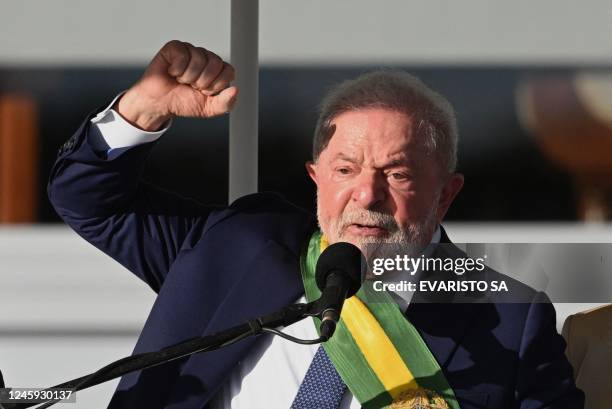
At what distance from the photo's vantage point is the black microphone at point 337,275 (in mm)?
1476

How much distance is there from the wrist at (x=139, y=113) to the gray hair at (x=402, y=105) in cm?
39

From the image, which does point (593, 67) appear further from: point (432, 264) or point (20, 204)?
point (20, 204)

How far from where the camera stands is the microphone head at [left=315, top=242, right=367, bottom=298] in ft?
5.03

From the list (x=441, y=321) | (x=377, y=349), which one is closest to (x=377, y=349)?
(x=377, y=349)

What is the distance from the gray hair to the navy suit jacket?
0.26 metres

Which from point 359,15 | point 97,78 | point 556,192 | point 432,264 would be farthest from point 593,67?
point 97,78

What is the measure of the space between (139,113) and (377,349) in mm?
663

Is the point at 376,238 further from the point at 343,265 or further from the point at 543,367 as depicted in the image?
the point at 343,265

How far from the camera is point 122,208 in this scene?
221 centimetres

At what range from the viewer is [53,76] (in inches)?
111

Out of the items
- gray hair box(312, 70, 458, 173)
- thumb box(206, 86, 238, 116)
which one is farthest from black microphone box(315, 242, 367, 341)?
gray hair box(312, 70, 458, 173)

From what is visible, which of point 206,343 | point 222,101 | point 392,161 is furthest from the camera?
point 392,161

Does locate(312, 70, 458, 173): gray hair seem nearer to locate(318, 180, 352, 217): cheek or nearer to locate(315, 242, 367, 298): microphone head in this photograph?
locate(318, 180, 352, 217): cheek

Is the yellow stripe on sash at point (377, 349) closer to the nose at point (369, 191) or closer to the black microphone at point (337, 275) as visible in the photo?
the nose at point (369, 191)
